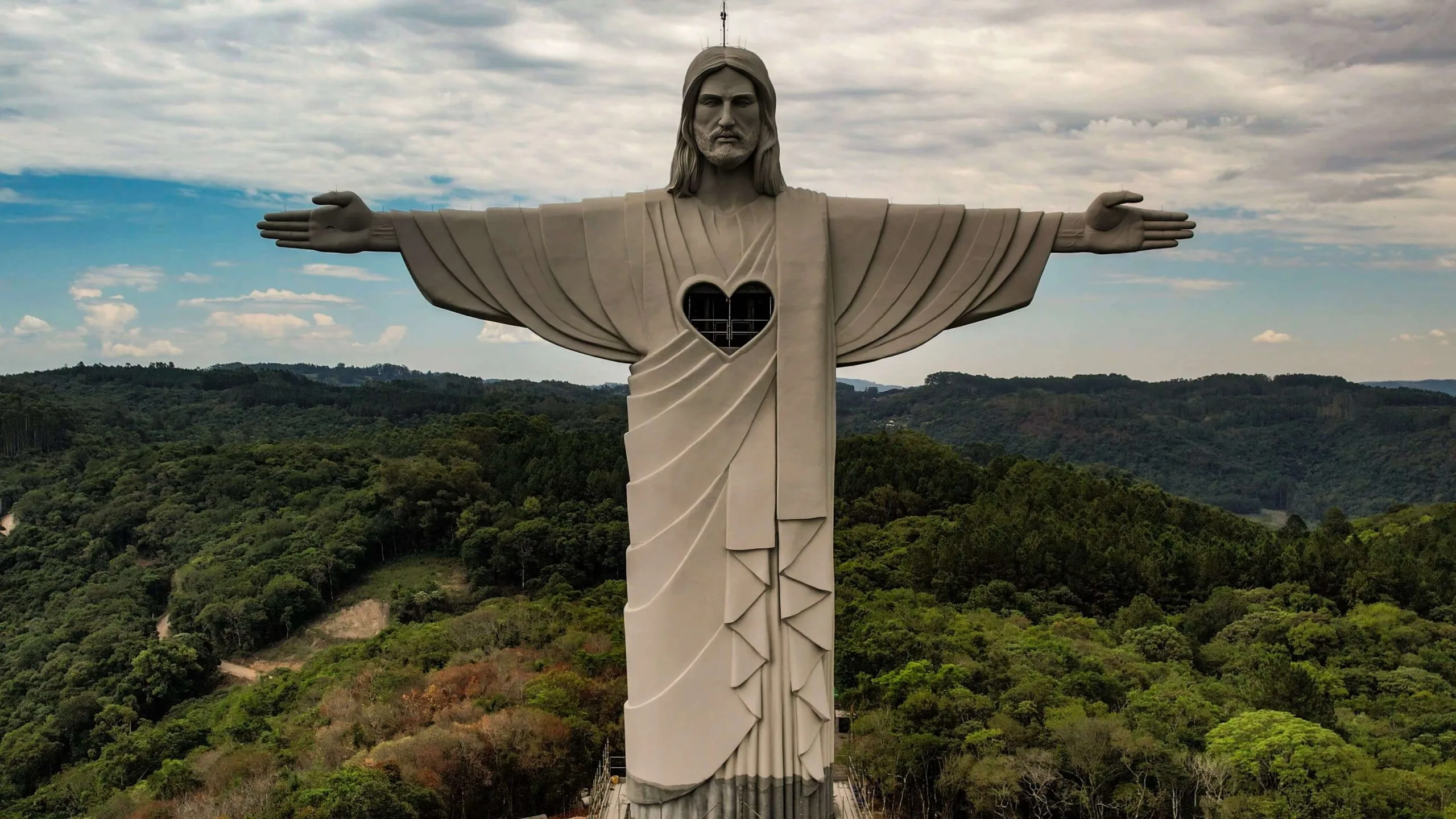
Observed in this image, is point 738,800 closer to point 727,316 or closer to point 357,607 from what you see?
point 727,316

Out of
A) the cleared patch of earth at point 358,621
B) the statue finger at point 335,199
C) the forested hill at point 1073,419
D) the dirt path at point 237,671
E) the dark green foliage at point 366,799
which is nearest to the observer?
the statue finger at point 335,199

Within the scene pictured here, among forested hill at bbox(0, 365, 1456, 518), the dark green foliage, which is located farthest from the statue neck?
forested hill at bbox(0, 365, 1456, 518)

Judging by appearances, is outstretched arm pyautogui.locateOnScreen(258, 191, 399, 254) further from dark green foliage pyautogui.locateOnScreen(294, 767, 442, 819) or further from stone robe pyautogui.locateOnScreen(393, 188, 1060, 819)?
dark green foliage pyautogui.locateOnScreen(294, 767, 442, 819)

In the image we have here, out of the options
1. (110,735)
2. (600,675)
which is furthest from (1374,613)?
(110,735)

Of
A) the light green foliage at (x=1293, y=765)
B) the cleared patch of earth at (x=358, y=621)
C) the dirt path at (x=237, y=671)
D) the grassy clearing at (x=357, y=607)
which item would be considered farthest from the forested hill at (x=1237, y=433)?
the light green foliage at (x=1293, y=765)

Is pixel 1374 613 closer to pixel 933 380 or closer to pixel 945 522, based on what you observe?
pixel 945 522

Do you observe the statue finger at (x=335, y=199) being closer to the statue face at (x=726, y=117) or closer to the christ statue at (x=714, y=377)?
the christ statue at (x=714, y=377)
